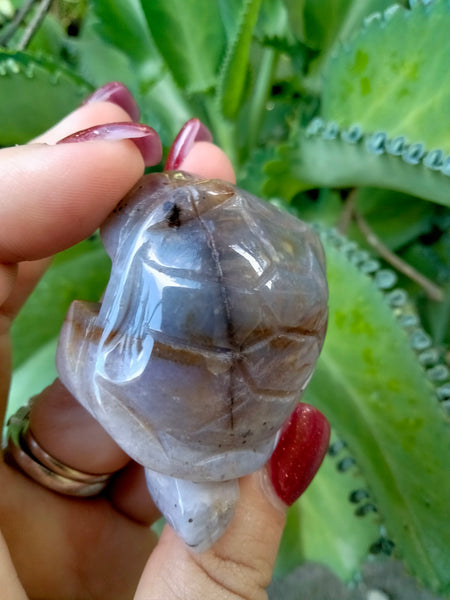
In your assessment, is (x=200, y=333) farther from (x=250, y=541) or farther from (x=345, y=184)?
(x=345, y=184)

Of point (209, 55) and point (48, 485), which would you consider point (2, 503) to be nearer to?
point (48, 485)

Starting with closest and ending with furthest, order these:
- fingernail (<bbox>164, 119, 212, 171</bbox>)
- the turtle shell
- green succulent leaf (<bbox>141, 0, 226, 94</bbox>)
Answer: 1. the turtle shell
2. fingernail (<bbox>164, 119, 212, 171</bbox>)
3. green succulent leaf (<bbox>141, 0, 226, 94</bbox>)

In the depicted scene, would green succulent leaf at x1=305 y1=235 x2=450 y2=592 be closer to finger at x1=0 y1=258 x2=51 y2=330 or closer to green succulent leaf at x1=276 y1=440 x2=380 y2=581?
green succulent leaf at x1=276 y1=440 x2=380 y2=581

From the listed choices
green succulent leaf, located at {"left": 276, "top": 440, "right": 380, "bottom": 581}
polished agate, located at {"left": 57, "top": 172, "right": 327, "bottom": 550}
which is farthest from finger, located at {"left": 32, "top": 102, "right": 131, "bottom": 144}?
green succulent leaf, located at {"left": 276, "top": 440, "right": 380, "bottom": 581}

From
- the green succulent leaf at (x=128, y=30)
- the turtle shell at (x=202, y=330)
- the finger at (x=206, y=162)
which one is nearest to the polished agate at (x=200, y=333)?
the turtle shell at (x=202, y=330)

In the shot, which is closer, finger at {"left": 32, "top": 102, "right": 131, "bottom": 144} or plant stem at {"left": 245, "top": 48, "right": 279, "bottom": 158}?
finger at {"left": 32, "top": 102, "right": 131, "bottom": 144}

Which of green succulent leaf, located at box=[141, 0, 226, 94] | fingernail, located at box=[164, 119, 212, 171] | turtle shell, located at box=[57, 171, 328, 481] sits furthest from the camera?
green succulent leaf, located at box=[141, 0, 226, 94]

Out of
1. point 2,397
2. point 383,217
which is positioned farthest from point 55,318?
point 383,217
